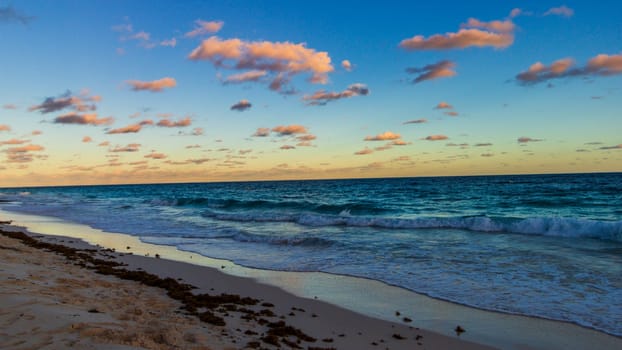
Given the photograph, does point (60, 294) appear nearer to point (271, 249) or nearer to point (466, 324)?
point (466, 324)

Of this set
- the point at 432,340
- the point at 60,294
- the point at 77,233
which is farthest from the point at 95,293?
the point at 77,233

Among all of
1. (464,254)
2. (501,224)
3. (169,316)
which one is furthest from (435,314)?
(501,224)

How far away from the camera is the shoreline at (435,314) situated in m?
6.94

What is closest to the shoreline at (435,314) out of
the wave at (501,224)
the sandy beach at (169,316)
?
the sandy beach at (169,316)

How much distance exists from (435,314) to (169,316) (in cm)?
526

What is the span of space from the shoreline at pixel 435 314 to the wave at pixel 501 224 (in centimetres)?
1346

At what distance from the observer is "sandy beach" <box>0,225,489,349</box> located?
582 centimetres

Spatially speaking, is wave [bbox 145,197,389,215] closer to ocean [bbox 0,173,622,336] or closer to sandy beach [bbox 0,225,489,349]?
ocean [bbox 0,173,622,336]

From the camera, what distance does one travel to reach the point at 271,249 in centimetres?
1695

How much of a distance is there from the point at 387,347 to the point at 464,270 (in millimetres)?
6458

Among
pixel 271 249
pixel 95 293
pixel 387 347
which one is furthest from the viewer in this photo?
pixel 271 249

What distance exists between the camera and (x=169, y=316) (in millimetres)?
7480

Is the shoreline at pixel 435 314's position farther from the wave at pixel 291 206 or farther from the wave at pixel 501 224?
the wave at pixel 291 206

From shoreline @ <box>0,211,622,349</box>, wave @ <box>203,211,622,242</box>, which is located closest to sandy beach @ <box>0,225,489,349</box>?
shoreline @ <box>0,211,622,349</box>
